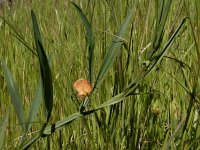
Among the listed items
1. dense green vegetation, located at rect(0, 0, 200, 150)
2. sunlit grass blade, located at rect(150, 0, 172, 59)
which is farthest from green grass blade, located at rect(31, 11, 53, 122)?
sunlit grass blade, located at rect(150, 0, 172, 59)

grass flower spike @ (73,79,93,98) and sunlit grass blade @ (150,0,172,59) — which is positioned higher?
sunlit grass blade @ (150,0,172,59)

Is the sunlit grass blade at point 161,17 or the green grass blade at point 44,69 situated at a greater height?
the sunlit grass blade at point 161,17

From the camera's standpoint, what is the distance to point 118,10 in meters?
0.81

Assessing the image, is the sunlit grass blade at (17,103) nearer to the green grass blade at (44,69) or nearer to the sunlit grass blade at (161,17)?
the green grass blade at (44,69)

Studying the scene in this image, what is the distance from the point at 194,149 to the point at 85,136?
235 millimetres

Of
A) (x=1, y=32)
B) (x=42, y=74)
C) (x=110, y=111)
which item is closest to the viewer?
(x=42, y=74)

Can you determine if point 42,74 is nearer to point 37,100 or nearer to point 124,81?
point 37,100

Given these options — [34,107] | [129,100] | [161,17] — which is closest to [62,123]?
[34,107]

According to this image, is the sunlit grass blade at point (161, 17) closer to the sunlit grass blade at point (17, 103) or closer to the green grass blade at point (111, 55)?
the green grass blade at point (111, 55)

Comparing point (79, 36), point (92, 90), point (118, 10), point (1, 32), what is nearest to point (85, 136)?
point (118, 10)

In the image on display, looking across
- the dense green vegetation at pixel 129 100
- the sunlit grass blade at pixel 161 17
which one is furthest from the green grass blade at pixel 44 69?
the sunlit grass blade at pixel 161 17

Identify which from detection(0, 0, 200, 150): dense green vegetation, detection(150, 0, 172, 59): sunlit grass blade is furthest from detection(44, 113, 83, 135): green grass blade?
detection(150, 0, 172, 59): sunlit grass blade

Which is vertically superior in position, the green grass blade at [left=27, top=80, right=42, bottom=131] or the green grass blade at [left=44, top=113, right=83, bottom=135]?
the green grass blade at [left=27, top=80, right=42, bottom=131]

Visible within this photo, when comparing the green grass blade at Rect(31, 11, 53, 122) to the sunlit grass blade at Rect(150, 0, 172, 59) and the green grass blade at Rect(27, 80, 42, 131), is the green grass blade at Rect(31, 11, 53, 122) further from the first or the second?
the sunlit grass blade at Rect(150, 0, 172, 59)
